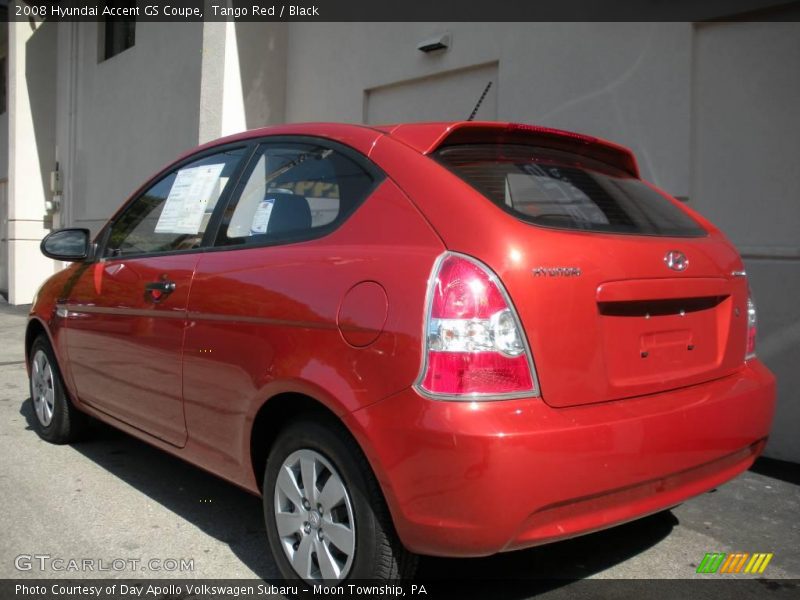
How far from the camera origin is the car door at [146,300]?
10.5ft

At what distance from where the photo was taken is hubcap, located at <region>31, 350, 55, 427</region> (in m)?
4.58

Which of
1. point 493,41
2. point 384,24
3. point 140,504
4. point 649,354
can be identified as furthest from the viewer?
point 384,24

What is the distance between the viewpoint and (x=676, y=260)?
2545mm

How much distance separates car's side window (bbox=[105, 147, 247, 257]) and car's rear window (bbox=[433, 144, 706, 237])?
3.93ft

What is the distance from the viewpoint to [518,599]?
2699 mm

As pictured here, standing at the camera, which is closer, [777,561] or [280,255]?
[280,255]

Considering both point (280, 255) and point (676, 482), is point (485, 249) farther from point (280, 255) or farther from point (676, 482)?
point (676, 482)

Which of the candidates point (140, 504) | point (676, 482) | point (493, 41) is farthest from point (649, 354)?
point (493, 41)

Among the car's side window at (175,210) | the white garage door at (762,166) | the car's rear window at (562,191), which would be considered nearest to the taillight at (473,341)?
the car's rear window at (562,191)

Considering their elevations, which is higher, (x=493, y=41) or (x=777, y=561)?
(x=493, y=41)

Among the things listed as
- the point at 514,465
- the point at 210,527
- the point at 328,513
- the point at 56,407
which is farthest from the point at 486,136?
the point at 56,407

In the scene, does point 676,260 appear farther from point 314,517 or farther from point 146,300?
point 146,300

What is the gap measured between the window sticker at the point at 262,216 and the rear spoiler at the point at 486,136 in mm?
581

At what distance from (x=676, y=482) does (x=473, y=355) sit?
895 mm
